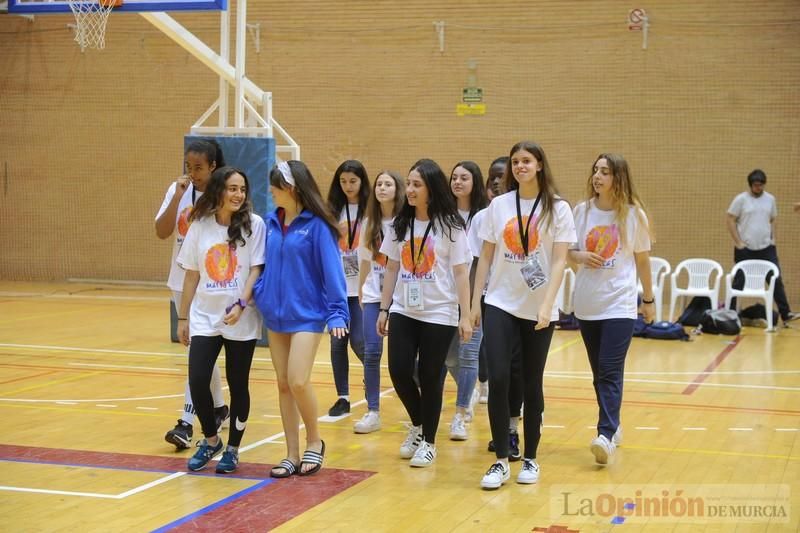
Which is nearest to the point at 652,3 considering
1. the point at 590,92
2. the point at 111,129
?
the point at 590,92

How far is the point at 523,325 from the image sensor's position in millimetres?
5492

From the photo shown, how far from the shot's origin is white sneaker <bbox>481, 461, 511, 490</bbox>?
211 inches

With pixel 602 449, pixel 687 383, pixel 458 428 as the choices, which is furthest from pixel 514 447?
pixel 687 383

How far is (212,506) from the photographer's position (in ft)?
16.3

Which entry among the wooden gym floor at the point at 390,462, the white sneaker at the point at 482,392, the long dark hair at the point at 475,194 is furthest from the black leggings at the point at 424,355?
the white sneaker at the point at 482,392

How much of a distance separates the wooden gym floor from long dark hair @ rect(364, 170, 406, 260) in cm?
126

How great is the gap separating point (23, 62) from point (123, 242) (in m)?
3.66

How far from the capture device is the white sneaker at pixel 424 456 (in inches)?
231

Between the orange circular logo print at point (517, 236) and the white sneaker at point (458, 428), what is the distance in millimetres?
1657

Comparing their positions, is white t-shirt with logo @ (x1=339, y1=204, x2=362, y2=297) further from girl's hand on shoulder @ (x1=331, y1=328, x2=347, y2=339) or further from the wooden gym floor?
girl's hand on shoulder @ (x1=331, y1=328, x2=347, y2=339)

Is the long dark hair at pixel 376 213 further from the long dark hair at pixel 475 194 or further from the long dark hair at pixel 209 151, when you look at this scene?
the long dark hair at pixel 209 151

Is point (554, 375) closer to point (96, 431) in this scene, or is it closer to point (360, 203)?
point (360, 203)

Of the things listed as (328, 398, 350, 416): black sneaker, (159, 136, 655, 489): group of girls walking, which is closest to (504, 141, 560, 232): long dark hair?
(159, 136, 655, 489): group of girls walking

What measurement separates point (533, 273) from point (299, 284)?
4.03 feet
